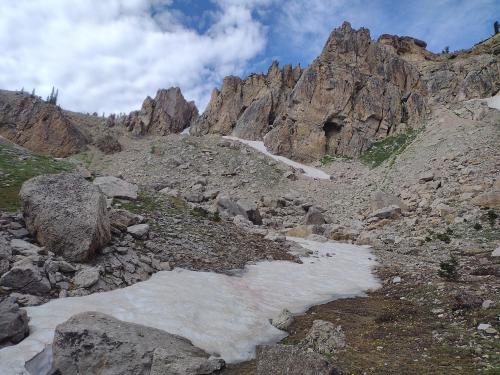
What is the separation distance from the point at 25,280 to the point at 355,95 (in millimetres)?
63484

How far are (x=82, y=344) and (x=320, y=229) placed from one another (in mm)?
25044

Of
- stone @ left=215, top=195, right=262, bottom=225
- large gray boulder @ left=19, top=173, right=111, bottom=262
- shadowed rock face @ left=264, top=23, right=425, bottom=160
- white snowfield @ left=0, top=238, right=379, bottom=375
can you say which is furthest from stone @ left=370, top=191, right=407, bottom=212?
shadowed rock face @ left=264, top=23, right=425, bottom=160

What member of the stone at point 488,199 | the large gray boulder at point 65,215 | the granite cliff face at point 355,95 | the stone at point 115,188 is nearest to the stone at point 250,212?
the stone at point 115,188

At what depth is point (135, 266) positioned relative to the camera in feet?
42.7

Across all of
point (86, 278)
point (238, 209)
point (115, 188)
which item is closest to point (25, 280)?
point (86, 278)

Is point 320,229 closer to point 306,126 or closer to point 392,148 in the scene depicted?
point 392,148

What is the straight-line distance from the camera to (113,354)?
278 inches

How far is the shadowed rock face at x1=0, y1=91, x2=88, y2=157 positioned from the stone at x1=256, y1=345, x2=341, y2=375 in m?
64.7

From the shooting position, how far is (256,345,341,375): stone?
6418 mm

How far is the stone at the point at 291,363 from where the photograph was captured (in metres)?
6.42

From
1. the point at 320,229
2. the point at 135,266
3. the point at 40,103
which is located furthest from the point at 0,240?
the point at 40,103

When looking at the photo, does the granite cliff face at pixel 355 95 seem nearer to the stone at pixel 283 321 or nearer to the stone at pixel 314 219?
the stone at pixel 314 219

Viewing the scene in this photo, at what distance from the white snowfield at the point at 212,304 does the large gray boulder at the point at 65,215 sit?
91.9 inches

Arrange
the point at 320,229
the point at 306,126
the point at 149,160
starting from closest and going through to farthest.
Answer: the point at 320,229 < the point at 149,160 < the point at 306,126
